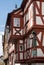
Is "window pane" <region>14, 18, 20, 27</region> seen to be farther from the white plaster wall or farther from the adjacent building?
the white plaster wall

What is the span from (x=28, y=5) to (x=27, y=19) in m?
1.78

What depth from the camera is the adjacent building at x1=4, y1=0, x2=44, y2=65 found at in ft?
83.9

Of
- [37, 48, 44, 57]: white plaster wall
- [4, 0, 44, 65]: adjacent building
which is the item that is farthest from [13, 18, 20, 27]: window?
[37, 48, 44, 57]: white plaster wall

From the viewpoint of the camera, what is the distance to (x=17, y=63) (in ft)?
105

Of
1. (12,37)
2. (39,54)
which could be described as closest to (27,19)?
(12,37)

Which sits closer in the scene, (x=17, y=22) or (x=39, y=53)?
(x=39, y=53)

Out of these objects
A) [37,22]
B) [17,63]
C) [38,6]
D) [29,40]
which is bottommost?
[17,63]

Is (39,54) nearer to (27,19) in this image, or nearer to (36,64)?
(36,64)

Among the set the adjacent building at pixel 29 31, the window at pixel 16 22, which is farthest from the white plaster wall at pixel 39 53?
the window at pixel 16 22

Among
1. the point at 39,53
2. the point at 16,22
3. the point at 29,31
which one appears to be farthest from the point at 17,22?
the point at 39,53

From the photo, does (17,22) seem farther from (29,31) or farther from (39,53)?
(39,53)

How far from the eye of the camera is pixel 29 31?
1061 inches

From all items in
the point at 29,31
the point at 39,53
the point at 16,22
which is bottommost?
the point at 39,53

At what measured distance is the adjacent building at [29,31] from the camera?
25586 millimetres
